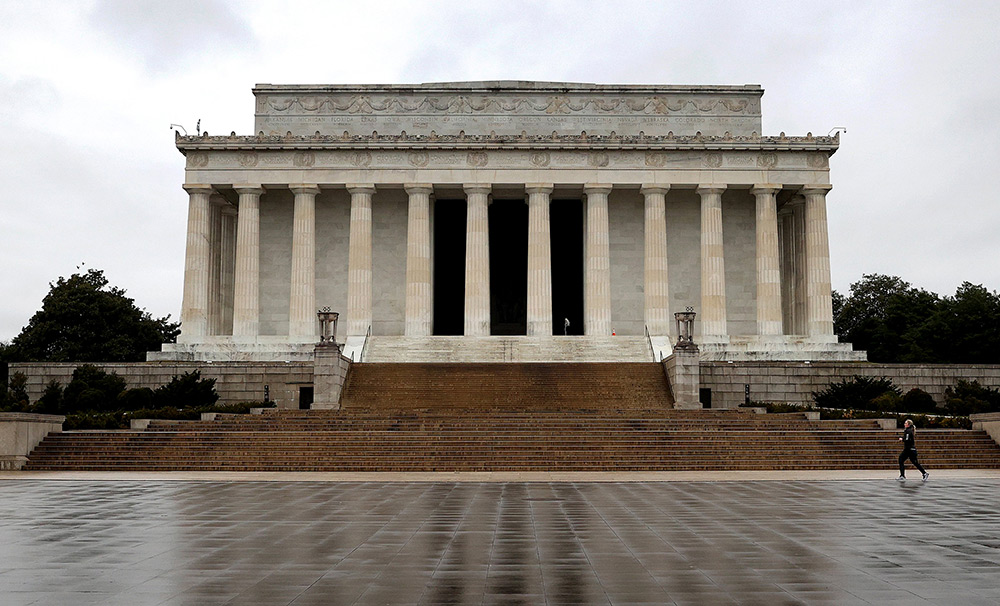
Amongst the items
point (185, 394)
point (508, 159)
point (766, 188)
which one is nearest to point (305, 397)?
point (185, 394)

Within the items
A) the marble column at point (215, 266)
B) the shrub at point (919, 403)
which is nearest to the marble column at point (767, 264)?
the shrub at point (919, 403)

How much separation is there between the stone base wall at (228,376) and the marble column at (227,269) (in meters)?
14.5

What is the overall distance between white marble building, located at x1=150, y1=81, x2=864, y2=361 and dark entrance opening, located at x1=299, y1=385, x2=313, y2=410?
6.96 m

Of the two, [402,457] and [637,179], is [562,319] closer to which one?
[637,179]

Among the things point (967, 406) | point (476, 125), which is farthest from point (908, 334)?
point (476, 125)

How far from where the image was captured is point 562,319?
227 ft

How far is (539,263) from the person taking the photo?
58.2 metres

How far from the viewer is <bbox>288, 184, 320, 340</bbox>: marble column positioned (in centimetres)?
5794

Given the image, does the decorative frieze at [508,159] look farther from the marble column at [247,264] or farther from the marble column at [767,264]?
the marble column at [247,264]

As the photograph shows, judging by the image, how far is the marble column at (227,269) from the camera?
6262 cm

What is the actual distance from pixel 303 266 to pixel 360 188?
20.9 feet

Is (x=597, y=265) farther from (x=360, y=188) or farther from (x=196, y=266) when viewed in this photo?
(x=196, y=266)

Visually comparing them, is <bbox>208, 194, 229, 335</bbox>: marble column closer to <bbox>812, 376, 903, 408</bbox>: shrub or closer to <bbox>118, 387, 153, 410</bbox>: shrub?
<bbox>118, 387, 153, 410</bbox>: shrub

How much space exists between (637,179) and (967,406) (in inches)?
1019
